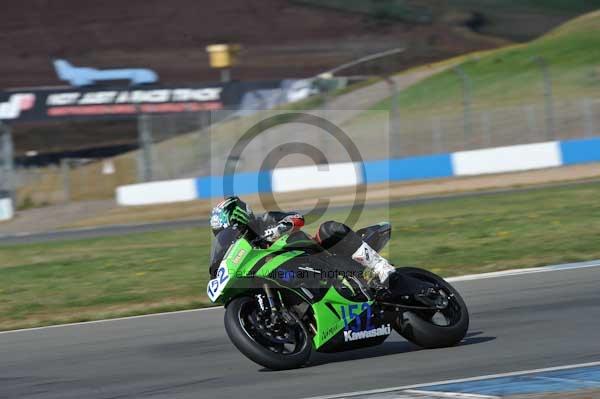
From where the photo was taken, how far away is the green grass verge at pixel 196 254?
476 inches

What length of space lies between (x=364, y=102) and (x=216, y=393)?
26618mm

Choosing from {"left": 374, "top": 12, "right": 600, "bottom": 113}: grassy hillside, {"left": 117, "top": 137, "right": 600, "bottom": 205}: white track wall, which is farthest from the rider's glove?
{"left": 374, "top": 12, "right": 600, "bottom": 113}: grassy hillside

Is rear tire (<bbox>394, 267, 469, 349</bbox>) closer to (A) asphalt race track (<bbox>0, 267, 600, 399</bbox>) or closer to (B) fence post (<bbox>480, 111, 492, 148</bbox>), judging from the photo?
(A) asphalt race track (<bbox>0, 267, 600, 399</bbox>)

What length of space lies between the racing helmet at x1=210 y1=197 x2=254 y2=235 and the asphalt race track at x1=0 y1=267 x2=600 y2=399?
1.11 m

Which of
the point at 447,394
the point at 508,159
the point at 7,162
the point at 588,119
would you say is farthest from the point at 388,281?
the point at 7,162

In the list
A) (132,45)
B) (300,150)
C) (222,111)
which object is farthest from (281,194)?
(132,45)

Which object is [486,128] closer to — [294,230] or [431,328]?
[431,328]

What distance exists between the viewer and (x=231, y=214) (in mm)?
6957

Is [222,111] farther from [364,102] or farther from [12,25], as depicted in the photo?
[12,25]

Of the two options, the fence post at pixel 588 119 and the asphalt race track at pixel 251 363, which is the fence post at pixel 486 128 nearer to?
the fence post at pixel 588 119

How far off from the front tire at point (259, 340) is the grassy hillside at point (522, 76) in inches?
933

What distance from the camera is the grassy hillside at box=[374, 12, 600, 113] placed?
31984mm

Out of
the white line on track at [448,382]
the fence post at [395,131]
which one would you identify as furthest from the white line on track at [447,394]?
the fence post at [395,131]

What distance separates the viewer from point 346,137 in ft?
97.5
